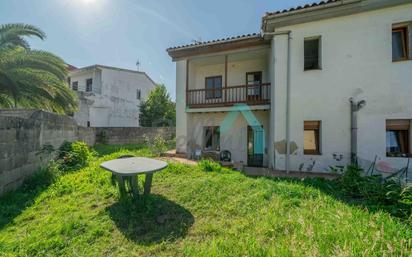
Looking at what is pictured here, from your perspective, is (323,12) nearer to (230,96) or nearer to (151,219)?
(230,96)

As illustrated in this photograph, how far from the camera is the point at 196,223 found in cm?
374

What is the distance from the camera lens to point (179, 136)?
11430 millimetres

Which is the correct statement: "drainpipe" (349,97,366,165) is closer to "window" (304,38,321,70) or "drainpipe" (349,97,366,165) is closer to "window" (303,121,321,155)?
"window" (303,121,321,155)

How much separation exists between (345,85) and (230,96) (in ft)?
16.9

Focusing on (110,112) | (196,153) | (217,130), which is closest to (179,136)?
(196,153)

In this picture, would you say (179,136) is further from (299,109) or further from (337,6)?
(337,6)

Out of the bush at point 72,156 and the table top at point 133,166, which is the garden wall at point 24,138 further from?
the table top at point 133,166

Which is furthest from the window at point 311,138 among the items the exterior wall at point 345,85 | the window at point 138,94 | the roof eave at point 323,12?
the window at point 138,94

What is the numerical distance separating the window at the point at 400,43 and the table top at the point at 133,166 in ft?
29.5

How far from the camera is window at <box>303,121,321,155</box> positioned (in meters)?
8.16

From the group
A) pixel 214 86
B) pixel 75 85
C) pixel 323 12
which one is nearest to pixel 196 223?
pixel 323 12

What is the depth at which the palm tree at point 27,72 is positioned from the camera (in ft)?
24.6

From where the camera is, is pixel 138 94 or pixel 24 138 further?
pixel 138 94

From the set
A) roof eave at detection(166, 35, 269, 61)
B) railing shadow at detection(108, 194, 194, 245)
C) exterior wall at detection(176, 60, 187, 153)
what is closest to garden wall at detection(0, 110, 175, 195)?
railing shadow at detection(108, 194, 194, 245)
